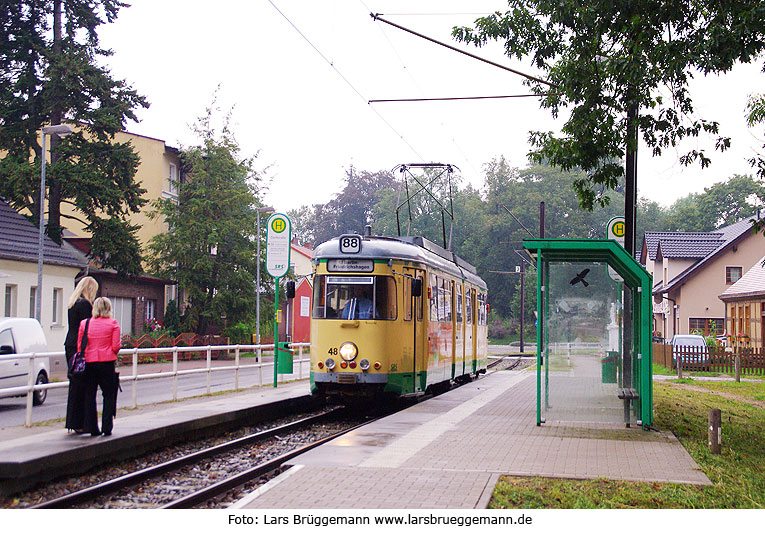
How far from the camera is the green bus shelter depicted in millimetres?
13680

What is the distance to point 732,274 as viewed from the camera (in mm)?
50812

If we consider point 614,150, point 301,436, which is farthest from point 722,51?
point 301,436

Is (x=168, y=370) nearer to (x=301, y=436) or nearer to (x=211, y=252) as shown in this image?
(x=301, y=436)

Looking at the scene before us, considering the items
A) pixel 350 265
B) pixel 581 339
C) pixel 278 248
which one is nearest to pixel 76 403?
pixel 350 265

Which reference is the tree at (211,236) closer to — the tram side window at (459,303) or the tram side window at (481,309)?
the tram side window at (481,309)

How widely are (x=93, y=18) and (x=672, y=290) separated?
37416mm

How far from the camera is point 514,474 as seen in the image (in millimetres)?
8938

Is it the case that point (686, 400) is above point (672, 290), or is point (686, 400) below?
below

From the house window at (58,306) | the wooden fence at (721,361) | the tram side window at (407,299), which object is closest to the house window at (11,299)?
the house window at (58,306)

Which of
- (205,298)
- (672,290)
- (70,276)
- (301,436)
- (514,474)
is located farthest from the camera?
(672,290)

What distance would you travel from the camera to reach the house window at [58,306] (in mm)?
33656

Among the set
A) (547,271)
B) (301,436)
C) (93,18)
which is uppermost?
(93,18)

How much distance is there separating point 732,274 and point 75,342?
46899mm

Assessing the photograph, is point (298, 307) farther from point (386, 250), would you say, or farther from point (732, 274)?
point (386, 250)
